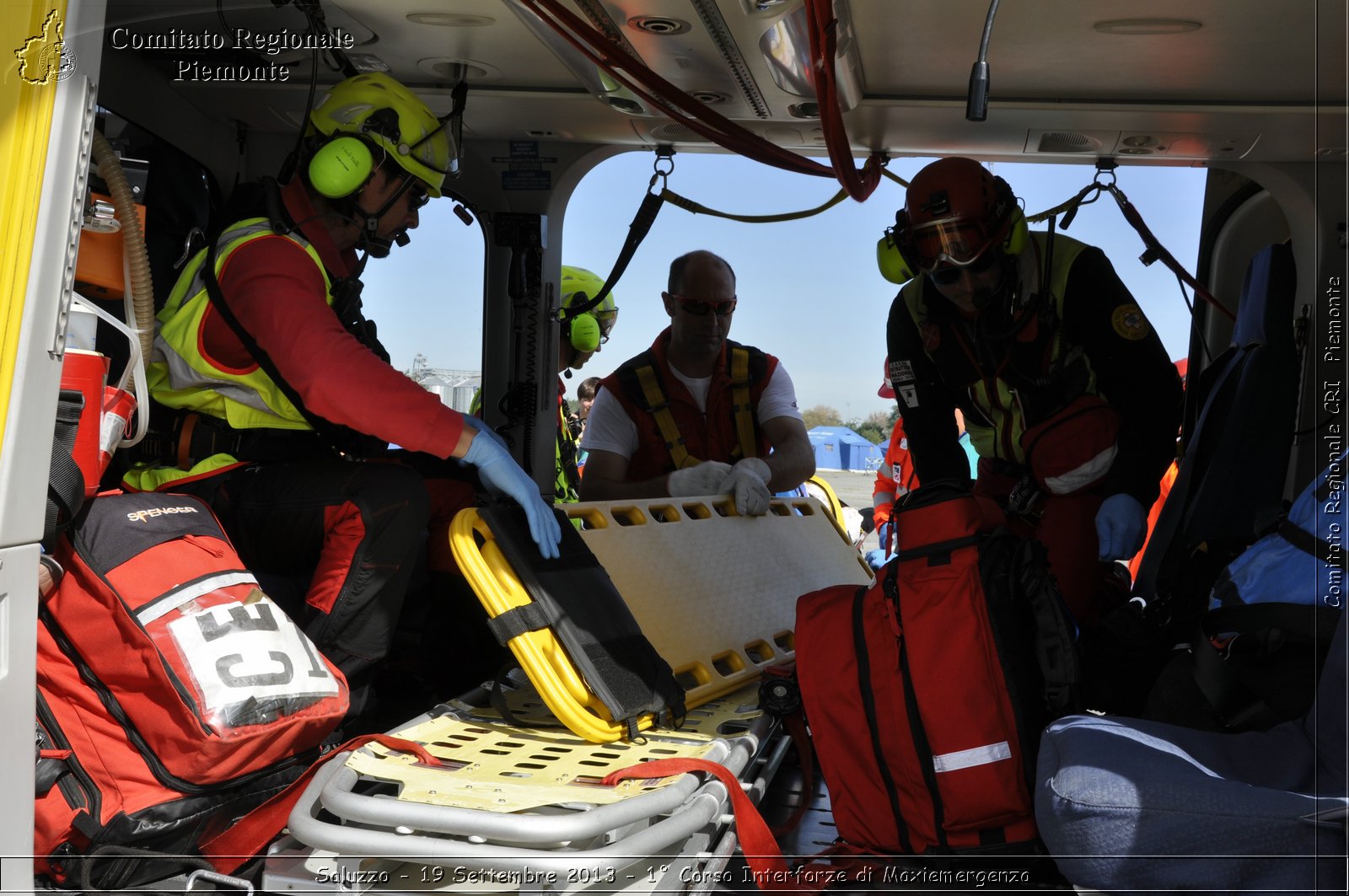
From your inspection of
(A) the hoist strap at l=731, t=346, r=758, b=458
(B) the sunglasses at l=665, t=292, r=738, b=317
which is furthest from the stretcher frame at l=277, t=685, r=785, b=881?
(B) the sunglasses at l=665, t=292, r=738, b=317

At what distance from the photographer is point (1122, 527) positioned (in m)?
3.19

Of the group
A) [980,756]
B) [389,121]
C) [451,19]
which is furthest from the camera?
[451,19]

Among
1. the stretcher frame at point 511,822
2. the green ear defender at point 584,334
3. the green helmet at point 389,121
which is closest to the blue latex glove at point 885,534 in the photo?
the green ear defender at point 584,334

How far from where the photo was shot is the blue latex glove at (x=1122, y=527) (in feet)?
10.5

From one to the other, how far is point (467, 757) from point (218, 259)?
1.42 meters

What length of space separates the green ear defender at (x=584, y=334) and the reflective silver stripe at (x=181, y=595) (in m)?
2.96

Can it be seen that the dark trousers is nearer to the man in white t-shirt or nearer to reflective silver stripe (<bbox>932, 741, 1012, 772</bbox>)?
reflective silver stripe (<bbox>932, 741, 1012, 772</bbox>)

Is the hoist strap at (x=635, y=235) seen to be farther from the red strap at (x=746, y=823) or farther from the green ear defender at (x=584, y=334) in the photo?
the red strap at (x=746, y=823)

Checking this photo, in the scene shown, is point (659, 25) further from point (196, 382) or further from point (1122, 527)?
point (1122, 527)

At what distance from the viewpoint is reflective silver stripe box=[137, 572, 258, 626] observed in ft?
6.76

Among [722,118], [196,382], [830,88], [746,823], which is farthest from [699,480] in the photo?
[746,823]

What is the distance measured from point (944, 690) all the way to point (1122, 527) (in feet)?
4.11

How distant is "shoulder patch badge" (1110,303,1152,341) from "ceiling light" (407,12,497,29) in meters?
2.13

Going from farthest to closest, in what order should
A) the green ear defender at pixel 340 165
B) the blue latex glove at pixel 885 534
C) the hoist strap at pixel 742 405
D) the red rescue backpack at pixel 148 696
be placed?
the blue latex glove at pixel 885 534 < the hoist strap at pixel 742 405 < the green ear defender at pixel 340 165 < the red rescue backpack at pixel 148 696
